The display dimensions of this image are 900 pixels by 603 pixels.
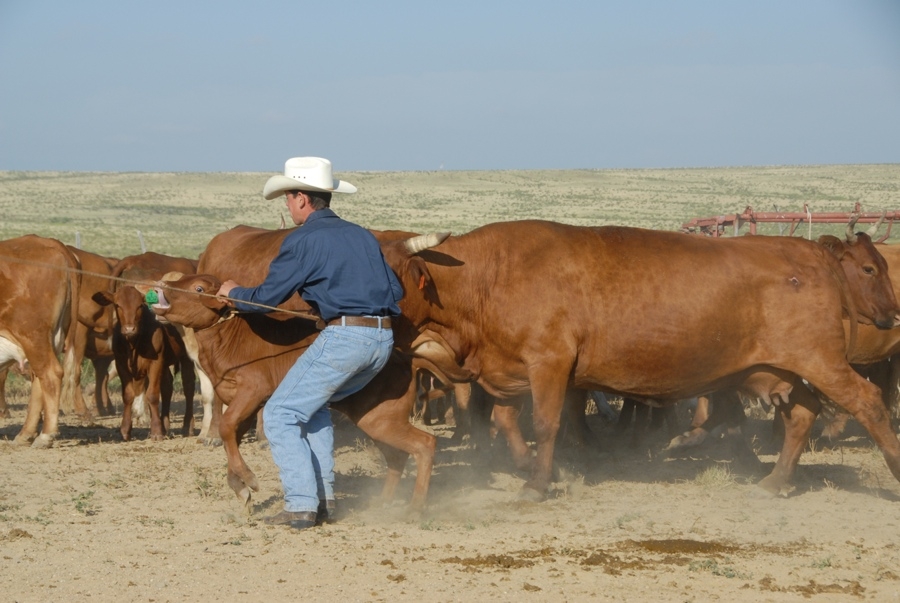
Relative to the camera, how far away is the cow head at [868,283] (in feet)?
28.6

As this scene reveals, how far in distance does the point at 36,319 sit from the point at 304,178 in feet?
14.7

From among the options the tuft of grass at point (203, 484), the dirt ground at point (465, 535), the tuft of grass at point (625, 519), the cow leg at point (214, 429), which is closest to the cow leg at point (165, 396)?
the cow leg at point (214, 429)

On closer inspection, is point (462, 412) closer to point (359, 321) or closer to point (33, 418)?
point (33, 418)

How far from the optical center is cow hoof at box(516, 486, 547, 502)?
290 inches

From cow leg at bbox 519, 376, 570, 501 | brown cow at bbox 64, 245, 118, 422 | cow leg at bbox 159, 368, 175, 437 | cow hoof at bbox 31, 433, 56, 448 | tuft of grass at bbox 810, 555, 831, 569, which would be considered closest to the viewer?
tuft of grass at bbox 810, 555, 831, 569

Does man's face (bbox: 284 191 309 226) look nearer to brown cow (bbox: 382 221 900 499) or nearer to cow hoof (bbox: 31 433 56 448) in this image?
brown cow (bbox: 382 221 900 499)

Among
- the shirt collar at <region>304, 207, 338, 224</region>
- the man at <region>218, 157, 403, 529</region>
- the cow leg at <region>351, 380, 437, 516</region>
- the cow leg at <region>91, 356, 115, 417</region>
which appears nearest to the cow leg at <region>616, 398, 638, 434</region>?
the cow leg at <region>351, 380, 437, 516</region>

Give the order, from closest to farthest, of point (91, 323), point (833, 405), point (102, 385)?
point (833, 405), point (91, 323), point (102, 385)

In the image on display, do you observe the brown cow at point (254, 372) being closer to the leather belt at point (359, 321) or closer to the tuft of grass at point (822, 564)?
the leather belt at point (359, 321)

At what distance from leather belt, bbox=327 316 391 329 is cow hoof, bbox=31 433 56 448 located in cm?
464

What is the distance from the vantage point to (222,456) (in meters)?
9.56

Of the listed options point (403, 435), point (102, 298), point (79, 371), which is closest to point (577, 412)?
point (403, 435)

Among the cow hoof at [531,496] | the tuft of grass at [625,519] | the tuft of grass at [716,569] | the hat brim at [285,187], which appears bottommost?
the cow hoof at [531,496]

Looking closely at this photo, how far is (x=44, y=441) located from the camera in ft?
32.3
